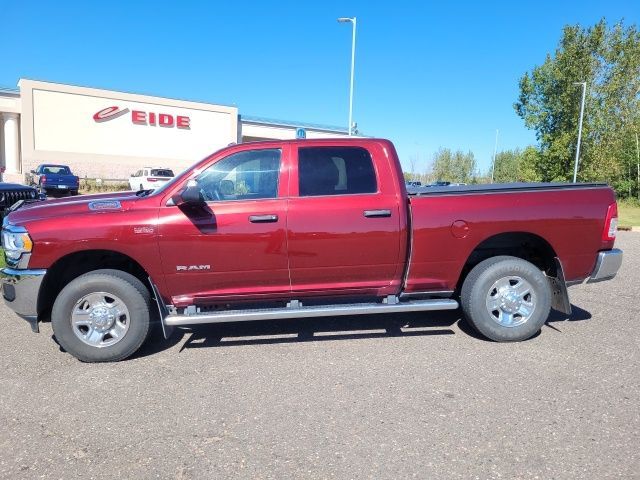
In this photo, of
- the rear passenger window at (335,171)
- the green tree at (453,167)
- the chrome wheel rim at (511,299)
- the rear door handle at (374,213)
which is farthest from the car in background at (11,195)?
the green tree at (453,167)

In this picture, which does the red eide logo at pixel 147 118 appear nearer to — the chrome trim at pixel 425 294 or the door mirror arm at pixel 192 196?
the door mirror arm at pixel 192 196

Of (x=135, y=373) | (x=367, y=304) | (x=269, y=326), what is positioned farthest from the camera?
(x=269, y=326)

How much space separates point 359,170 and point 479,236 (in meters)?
1.33

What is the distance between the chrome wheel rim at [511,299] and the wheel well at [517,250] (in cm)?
39

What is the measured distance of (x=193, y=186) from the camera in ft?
13.3

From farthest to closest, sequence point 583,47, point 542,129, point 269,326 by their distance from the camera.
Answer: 1. point 542,129
2. point 583,47
3. point 269,326

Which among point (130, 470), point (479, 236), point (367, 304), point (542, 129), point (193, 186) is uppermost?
point (542, 129)

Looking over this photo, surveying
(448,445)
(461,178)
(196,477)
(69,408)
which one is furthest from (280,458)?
(461,178)

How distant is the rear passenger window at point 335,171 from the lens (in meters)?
4.43

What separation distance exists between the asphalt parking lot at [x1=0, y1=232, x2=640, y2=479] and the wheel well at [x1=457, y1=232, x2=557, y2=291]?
736 mm

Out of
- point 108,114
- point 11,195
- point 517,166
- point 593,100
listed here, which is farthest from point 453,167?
point 11,195

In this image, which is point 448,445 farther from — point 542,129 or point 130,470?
point 542,129

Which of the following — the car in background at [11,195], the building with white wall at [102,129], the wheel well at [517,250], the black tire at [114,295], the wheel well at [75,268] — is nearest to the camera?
the black tire at [114,295]

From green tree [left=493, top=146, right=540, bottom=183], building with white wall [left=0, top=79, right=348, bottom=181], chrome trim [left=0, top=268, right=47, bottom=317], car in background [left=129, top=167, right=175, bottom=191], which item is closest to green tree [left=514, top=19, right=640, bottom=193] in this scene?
green tree [left=493, top=146, right=540, bottom=183]
